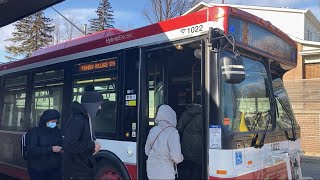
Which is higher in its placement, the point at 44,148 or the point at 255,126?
the point at 255,126

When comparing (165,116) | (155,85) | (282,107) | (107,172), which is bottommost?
(107,172)

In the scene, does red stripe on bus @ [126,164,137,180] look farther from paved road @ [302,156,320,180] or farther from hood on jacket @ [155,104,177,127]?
paved road @ [302,156,320,180]

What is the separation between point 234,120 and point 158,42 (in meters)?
1.65

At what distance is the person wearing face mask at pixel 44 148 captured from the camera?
5.38 metres

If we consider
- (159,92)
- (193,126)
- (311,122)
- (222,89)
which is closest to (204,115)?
(222,89)

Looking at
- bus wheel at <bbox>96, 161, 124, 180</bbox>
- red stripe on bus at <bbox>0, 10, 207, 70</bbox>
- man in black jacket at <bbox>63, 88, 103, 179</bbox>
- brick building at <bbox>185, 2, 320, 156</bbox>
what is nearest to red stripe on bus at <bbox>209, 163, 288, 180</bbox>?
man in black jacket at <bbox>63, 88, 103, 179</bbox>

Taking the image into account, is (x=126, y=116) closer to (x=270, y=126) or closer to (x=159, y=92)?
(x=159, y=92)

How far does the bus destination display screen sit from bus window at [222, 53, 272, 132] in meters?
0.27

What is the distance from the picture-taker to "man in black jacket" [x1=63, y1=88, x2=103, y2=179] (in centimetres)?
450

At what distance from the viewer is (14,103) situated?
30.5 feet

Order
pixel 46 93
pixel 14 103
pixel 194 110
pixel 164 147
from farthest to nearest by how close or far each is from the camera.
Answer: pixel 14 103, pixel 46 93, pixel 194 110, pixel 164 147

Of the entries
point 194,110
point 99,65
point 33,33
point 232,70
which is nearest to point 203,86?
point 232,70

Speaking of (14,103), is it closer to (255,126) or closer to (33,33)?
(255,126)

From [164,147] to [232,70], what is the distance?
A: 1.27m
